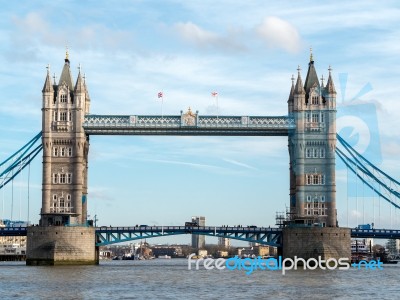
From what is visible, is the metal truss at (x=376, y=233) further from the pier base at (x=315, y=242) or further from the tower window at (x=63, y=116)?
the tower window at (x=63, y=116)

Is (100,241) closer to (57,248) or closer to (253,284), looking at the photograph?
(57,248)

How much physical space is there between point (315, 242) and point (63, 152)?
39.8 metres


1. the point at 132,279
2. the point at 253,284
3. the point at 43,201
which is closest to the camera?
the point at 253,284

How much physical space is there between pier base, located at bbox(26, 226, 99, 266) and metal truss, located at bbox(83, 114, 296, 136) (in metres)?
16.6

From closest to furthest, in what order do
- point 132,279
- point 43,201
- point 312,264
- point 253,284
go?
point 253,284 → point 132,279 → point 312,264 → point 43,201

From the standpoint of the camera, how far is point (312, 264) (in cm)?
14188

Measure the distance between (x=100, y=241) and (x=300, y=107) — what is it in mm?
36573

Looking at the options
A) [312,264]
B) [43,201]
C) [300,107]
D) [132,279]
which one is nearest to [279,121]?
[300,107]

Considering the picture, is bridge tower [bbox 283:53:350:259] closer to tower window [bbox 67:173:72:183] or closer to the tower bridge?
the tower bridge

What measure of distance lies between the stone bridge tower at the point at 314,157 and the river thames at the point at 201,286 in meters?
33.8

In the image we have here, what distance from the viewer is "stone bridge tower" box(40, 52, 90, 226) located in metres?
152

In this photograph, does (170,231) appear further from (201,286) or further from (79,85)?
(201,286)

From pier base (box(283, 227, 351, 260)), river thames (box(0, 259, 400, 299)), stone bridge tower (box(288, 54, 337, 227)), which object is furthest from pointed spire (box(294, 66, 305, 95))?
river thames (box(0, 259, 400, 299))

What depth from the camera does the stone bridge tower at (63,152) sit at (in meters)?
152
